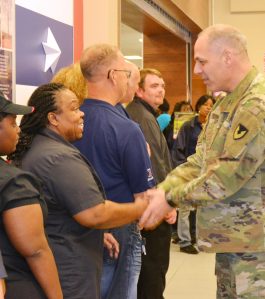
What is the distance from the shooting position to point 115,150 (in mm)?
2436

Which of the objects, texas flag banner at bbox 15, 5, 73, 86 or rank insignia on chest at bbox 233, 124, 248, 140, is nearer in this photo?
rank insignia on chest at bbox 233, 124, 248, 140

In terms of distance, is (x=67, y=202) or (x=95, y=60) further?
(x=95, y=60)

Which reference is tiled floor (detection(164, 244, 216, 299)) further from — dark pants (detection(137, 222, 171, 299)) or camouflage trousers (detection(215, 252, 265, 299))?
camouflage trousers (detection(215, 252, 265, 299))

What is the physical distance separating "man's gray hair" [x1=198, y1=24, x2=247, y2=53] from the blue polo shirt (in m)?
0.54

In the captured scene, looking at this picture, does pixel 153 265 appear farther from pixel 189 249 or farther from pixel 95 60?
pixel 189 249

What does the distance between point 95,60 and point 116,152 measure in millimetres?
443

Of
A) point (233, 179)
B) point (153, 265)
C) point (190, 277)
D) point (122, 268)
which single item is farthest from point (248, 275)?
point (190, 277)

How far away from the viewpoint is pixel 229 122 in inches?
81.2

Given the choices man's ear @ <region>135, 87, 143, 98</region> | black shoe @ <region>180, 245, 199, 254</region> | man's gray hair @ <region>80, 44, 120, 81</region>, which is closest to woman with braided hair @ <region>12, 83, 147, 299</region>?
man's gray hair @ <region>80, 44, 120, 81</region>

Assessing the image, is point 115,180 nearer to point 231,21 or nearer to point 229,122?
point 229,122

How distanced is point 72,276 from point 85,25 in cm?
194

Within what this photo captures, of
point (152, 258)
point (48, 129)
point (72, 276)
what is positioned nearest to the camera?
point (72, 276)

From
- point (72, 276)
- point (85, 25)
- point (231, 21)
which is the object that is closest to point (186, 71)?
point (231, 21)

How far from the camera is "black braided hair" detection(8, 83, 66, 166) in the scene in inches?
81.8
